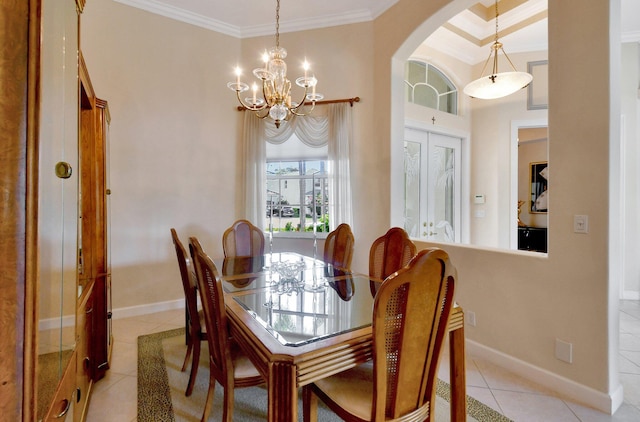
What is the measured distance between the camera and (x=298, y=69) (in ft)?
12.2

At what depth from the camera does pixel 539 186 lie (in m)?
5.22

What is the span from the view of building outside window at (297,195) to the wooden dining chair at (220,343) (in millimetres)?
2379

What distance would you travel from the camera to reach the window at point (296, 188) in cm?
385

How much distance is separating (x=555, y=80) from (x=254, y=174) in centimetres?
294

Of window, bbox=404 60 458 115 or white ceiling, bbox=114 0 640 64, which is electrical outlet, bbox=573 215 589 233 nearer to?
window, bbox=404 60 458 115

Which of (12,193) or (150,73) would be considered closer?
(12,193)

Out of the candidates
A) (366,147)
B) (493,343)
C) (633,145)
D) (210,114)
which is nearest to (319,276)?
(493,343)

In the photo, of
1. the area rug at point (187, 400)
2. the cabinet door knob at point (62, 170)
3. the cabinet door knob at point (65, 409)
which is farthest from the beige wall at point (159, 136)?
the cabinet door knob at point (62, 170)

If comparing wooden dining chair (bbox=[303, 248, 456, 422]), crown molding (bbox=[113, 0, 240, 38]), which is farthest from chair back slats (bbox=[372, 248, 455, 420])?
crown molding (bbox=[113, 0, 240, 38])

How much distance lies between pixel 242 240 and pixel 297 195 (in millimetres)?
1102

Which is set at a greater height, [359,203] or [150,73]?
[150,73]

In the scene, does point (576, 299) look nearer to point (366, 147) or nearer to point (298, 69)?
point (366, 147)

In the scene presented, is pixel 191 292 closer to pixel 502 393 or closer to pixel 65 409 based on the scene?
pixel 65 409

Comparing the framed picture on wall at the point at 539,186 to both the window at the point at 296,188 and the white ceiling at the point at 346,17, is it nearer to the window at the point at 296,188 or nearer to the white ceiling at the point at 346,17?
the white ceiling at the point at 346,17
